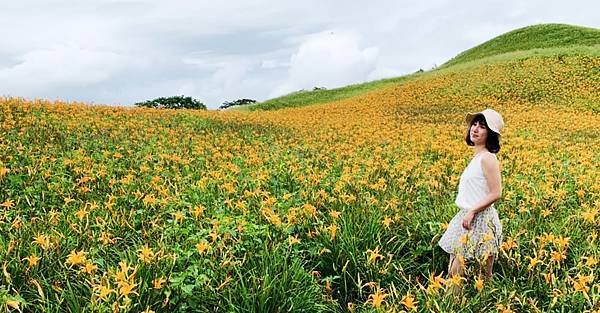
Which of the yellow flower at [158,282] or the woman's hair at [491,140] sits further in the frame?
the woman's hair at [491,140]

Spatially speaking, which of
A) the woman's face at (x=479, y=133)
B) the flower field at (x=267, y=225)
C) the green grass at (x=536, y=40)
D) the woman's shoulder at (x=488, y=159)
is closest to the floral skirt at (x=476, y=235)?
the flower field at (x=267, y=225)

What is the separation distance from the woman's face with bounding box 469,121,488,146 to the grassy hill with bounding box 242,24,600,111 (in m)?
28.0

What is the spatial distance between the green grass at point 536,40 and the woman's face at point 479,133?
34062mm

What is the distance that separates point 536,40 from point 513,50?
220 centimetres

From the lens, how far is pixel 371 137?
37.6 feet

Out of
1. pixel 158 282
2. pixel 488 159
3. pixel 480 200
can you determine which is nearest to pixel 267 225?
pixel 158 282

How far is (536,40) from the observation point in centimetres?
3691

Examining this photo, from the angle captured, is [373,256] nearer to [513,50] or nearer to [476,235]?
[476,235]

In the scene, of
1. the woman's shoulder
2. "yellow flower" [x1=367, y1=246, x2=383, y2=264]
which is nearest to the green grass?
the woman's shoulder

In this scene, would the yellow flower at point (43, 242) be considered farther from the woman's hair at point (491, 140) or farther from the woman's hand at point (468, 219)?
the woman's hair at point (491, 140)

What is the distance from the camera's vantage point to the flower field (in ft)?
10.7

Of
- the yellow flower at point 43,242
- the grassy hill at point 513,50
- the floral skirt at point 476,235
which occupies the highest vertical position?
the grassy hill at point 513,50

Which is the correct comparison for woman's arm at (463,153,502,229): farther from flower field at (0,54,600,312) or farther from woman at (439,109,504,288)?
flower field at (0,54,600,312)

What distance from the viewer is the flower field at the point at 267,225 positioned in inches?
128
